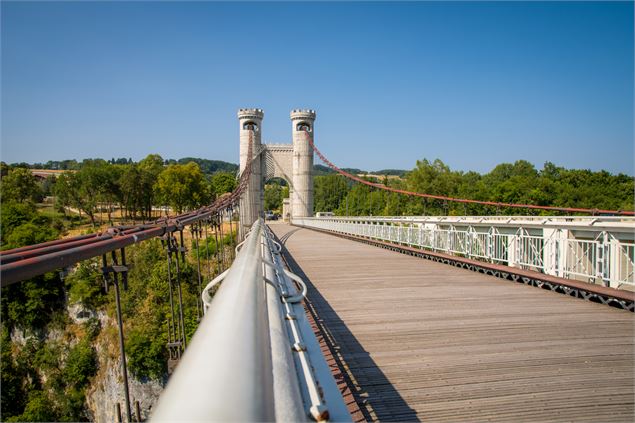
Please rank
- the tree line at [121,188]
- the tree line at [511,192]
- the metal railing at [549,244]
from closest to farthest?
1. the metal railing at [549,244]
2. the tree line at [511,192]
3. the tree line at [121,188]

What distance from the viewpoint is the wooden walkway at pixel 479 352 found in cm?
259

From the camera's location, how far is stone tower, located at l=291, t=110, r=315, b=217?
46875mm

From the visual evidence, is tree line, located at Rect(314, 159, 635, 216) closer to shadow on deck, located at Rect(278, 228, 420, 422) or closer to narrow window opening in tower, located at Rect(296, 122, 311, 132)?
narrow window opening in tower, located at Rect(296, 122, 311, 132)

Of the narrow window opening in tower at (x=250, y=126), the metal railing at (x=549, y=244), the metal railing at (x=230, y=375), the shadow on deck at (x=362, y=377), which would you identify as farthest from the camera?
the narrow window opening in tower at (x=250, y=126)

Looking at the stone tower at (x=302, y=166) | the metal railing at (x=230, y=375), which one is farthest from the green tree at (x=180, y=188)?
the metal railing at (x=230, y=375)

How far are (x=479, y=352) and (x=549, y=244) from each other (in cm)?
450

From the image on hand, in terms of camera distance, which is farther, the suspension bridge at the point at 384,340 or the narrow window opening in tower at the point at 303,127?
the narrow window opening in tower at the point at 303,127

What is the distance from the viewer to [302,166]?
154 ft

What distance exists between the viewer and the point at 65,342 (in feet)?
102

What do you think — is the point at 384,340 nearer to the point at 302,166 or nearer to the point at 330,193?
the point at 302,166

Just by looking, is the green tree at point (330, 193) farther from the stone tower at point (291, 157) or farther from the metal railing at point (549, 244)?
the metal railing at point (549, 244)

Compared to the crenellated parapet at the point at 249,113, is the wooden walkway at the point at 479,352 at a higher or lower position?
lower

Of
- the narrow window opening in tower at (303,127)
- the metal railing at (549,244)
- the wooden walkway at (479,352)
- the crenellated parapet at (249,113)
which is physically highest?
the crenellated parapet at (249,113)

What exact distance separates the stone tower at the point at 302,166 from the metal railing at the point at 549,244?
26409 mm
